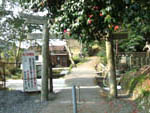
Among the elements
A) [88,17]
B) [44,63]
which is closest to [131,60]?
[44,63]

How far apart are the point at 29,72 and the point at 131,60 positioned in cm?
705

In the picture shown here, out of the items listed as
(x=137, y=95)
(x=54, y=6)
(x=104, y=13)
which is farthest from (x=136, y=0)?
(x=137, y=95)

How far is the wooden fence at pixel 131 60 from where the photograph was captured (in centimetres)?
1120

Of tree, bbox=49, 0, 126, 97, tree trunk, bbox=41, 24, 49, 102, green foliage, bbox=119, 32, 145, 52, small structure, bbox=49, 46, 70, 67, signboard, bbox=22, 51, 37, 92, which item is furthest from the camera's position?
small structure, bbox=49, 46, 70, 67

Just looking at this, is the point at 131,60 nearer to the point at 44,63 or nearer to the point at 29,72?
the point at 29,72

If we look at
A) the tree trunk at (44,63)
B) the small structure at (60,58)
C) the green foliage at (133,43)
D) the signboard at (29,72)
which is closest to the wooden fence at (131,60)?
the green foliage at (133,43)

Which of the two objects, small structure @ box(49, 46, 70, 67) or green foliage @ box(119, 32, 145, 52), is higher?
green foliage @ box(119, 32, 145, 52)

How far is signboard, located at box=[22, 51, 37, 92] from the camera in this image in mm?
7480

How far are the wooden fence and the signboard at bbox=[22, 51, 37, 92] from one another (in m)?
6.54

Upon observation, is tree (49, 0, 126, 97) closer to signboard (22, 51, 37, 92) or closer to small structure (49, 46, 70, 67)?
signboard (22, 51, 37, 92)

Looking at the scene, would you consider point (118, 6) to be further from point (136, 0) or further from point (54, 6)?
point (54, 6)

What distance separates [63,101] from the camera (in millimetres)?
5965

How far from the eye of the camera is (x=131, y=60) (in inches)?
458

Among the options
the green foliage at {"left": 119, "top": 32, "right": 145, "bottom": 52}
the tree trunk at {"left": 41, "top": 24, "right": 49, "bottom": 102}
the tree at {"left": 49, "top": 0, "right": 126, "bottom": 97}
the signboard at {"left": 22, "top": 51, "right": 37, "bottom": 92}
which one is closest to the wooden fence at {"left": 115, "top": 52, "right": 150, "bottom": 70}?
the green foliage at {"left": 119, "top": 32, "right": 145, "bottom": 52}
